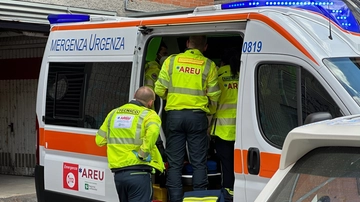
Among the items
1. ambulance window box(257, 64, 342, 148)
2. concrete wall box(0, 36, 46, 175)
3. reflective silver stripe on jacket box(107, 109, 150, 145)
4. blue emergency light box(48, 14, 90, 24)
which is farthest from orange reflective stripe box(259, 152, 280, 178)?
Answer: concrete wall box(0, 36, 46, 175)

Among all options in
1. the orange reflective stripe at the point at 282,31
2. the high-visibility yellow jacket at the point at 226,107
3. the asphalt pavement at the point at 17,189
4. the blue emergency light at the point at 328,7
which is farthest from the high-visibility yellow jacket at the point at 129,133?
the asphalt pavement at the point at 17,189

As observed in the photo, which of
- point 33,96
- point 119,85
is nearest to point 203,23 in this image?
point 119,85

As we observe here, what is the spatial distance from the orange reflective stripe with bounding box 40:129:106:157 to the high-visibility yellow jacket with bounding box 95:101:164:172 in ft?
1.25

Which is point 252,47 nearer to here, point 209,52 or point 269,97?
point 269,97

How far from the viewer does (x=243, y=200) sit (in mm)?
5281

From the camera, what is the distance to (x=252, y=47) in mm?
5270

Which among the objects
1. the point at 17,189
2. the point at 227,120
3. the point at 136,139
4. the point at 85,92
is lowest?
the point at 17,189

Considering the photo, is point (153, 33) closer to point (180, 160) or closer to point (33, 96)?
point (180, 160)

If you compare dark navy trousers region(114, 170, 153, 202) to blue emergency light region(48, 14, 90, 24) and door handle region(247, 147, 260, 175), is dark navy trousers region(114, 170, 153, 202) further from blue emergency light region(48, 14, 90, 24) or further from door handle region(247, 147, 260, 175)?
blue emergency light region(48, 14, 90, 24)

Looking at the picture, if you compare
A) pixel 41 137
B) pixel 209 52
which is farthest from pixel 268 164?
pixel 41 137

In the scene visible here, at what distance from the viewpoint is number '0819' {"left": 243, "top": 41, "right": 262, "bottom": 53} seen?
5211 mm

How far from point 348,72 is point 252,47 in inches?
31.9

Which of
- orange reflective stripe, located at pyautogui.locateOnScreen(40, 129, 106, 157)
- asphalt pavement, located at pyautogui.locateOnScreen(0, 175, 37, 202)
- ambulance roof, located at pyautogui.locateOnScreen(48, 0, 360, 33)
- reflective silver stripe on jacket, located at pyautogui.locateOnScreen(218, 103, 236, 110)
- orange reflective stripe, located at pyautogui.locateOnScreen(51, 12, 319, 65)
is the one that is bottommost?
asphalt pavement, located at pyautogui.locateOnScreen(0, 175, 37, 202)

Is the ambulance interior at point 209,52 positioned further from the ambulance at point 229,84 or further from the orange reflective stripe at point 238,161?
the orange reflective stripe at point 238,161
